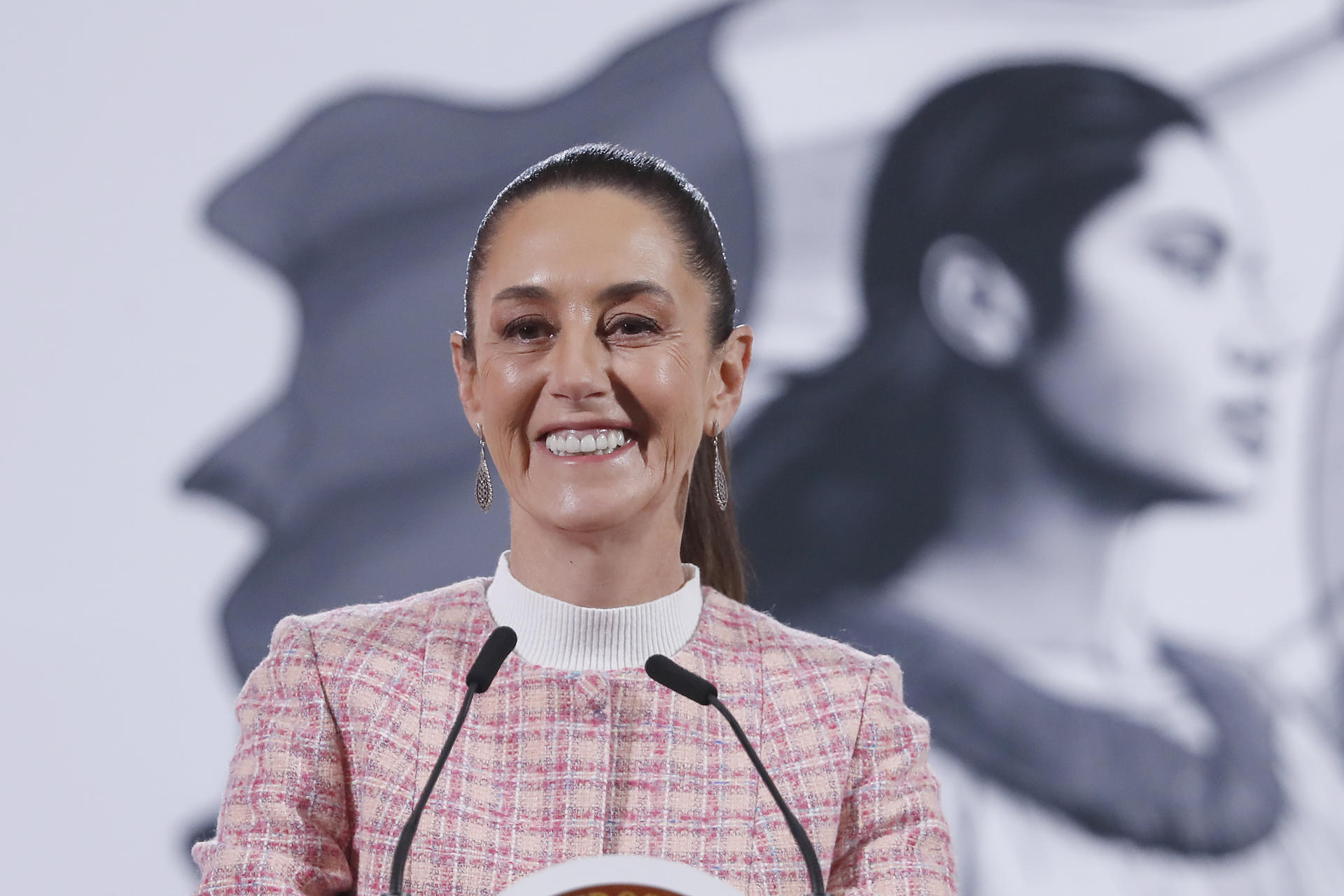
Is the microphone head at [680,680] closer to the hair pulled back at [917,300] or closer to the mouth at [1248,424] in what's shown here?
the hair pulled back at [917,300]

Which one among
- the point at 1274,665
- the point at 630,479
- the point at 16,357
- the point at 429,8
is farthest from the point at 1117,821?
the point at 16,357

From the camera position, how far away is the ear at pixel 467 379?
119 cm

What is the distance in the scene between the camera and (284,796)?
3.34ft

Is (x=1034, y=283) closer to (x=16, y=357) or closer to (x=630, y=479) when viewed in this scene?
(x=630, y=479)

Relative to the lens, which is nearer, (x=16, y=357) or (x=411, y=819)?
(x=411, y=819)

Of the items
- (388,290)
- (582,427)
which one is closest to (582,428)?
(582,427)

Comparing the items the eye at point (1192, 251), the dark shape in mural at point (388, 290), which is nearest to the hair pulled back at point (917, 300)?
the eye at point (1192, 251)

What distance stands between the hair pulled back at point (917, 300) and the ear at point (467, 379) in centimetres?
105

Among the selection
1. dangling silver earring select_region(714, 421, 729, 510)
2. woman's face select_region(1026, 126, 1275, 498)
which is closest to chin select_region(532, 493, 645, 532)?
dangling silver earring select_region(714, 421, 729, 510)

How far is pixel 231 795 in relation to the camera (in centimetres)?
102

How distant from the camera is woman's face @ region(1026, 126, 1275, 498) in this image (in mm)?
2277

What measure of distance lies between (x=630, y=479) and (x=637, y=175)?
0.96ft

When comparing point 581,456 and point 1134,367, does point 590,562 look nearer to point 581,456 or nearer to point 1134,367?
point 581,456

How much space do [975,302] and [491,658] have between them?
1.53 m
